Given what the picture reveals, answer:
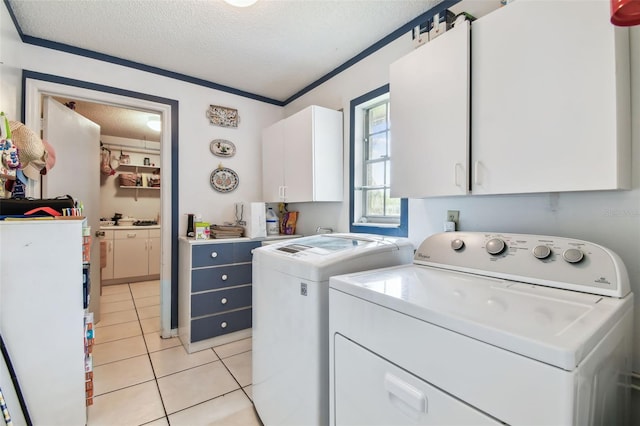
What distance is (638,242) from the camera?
3.59 feet

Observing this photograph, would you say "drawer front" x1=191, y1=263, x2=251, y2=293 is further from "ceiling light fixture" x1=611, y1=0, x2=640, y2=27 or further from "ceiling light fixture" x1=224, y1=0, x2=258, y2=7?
"ceiling light fixture" x1=611, y1=0, x2=640, y2=27

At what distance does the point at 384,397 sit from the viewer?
92 cm

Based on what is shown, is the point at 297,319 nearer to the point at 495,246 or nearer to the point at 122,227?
the point at 495,246

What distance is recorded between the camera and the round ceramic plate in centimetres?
305

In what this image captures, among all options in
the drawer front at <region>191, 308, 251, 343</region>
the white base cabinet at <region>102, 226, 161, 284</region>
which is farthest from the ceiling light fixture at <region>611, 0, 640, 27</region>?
the white base cabinet at <region>102, 226, 161, 284</region>

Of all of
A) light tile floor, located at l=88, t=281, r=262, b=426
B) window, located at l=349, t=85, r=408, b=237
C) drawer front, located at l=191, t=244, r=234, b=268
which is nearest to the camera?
light tile floor, located at l=88, t=281, r=262, b=426

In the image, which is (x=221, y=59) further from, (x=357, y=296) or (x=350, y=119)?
(x=357, y=296)

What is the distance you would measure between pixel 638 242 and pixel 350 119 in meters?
1.95

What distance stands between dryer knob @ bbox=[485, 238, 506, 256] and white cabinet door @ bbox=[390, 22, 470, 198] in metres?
0.26

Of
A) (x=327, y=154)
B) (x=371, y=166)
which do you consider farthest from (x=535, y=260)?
(x=327, y=154)

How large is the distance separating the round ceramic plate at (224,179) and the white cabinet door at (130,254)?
2.59 m

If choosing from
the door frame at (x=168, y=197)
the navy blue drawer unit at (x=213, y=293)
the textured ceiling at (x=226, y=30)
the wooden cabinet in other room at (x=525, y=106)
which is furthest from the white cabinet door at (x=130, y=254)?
the wooden cabinet in other room at (x=525, y=106)

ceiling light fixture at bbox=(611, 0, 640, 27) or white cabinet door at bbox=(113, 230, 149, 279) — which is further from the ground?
ceiling light fixture at bbox=(611, 0, 640, 27)

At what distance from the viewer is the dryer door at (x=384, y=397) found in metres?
0.74
